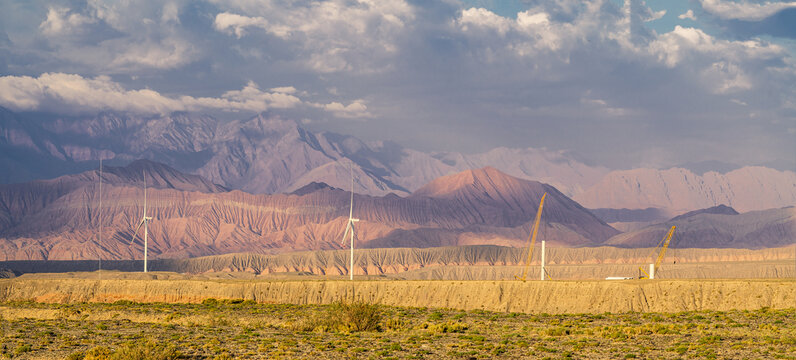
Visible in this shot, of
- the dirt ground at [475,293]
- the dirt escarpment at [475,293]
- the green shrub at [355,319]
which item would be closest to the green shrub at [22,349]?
the green shrub at [355,319]

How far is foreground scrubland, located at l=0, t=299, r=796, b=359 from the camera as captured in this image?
4697 centimetres

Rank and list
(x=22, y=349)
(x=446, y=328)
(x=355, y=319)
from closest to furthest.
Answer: (x=22, y=349)
(x=355, y=319)
(x=446, y=328)

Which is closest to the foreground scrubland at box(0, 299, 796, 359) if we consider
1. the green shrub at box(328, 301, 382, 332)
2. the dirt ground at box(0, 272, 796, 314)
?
the green shrub at box(328, 301, 382, 332)

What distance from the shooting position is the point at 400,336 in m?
56.1

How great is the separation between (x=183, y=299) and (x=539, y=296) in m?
44.7

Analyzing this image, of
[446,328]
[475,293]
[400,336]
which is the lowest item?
[400,336]

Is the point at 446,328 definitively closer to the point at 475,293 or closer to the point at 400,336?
the point at 400,336

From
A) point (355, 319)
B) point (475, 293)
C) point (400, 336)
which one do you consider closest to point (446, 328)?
point (400, 336)

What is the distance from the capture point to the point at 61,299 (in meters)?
111

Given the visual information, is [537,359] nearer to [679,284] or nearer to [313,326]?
[313,326]

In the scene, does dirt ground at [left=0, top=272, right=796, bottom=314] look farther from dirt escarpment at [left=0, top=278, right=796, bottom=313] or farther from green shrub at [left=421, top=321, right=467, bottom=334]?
green shrub at [left=421, top=321, right=467, bottom=334]

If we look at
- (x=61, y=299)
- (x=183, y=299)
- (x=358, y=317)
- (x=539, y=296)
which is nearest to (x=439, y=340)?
(x=358, y=317)

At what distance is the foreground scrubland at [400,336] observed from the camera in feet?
154

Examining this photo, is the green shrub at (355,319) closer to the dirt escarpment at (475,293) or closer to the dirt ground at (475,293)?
the dirt ground at (475,293)
